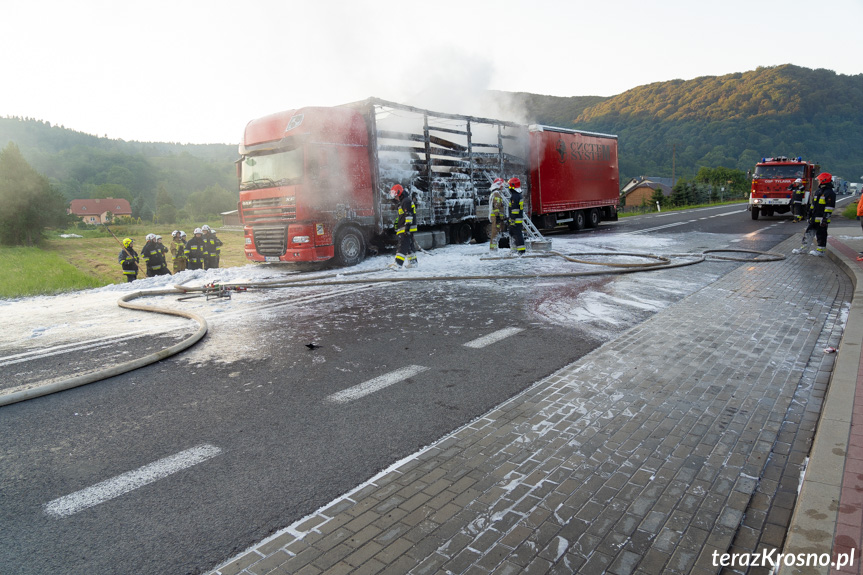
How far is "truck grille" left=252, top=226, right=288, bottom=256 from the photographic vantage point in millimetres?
12672

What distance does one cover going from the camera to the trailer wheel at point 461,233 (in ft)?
53.8

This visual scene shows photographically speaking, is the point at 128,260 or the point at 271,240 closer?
the point at 271,240

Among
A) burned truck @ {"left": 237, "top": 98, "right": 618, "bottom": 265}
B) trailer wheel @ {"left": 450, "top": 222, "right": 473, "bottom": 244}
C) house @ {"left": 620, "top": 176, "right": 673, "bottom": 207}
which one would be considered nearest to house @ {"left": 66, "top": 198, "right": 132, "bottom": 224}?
house @ {"left": 620, "top": 176, "right": 673, "bottom": 207}

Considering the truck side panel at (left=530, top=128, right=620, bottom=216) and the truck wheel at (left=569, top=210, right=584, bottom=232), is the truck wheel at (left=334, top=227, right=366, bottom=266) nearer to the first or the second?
the truck side panel at (left=530, top=128, right=620, bottom=216)

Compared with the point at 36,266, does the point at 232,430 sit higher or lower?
higher

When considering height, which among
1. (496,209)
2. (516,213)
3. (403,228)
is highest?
(496,209)

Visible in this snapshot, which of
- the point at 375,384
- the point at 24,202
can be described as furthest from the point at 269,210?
the point at 24,202

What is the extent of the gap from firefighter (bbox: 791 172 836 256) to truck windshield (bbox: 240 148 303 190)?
11.1m

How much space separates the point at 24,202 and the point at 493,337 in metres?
62.9

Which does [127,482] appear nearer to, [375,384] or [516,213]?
[375,384]

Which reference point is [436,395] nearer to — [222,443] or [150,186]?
[222,443]

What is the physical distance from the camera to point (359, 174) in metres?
13.3

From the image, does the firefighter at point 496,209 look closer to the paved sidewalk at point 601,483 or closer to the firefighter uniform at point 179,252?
the firefighter uniform at point 179,252

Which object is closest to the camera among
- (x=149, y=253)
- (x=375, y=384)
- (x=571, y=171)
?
(x=375, y=384)
